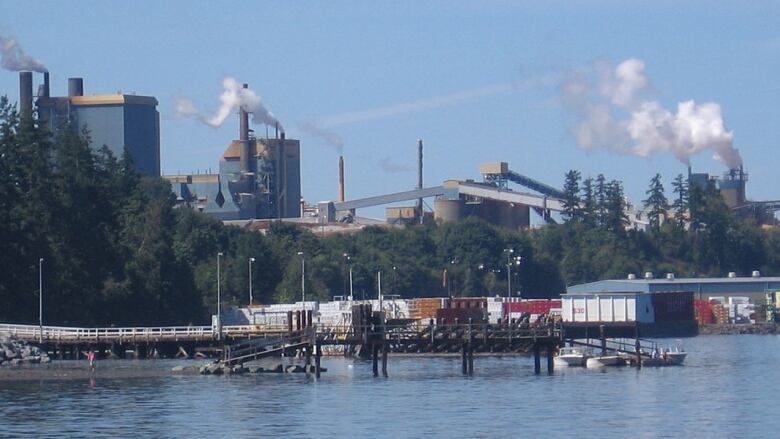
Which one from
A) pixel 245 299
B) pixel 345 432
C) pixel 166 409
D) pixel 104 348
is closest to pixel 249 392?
pixel 166 409

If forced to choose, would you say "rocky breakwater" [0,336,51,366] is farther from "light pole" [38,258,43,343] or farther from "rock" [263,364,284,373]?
"rock" [263,364,284,373]

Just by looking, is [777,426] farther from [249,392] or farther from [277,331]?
[277,331]

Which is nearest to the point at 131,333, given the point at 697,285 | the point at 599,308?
the point at 599,308

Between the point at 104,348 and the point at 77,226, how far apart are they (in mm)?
18894

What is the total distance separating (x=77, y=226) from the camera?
13550 cm

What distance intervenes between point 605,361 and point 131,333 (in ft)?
106

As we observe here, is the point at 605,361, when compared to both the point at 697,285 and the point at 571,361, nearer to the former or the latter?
the point at 571,361

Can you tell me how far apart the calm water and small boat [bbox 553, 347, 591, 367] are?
135 inches

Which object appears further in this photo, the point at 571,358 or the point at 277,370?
the point at 571,358

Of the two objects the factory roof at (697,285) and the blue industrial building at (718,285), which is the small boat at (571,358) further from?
the blue industrial building at (718,285)

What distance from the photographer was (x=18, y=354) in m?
112

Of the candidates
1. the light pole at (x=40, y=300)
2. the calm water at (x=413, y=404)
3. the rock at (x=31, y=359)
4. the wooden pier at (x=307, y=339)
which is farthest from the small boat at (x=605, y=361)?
the light pole at (x=40, y=300)

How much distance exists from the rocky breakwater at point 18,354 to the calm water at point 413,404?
10.3 m

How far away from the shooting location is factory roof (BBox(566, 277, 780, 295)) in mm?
185125
